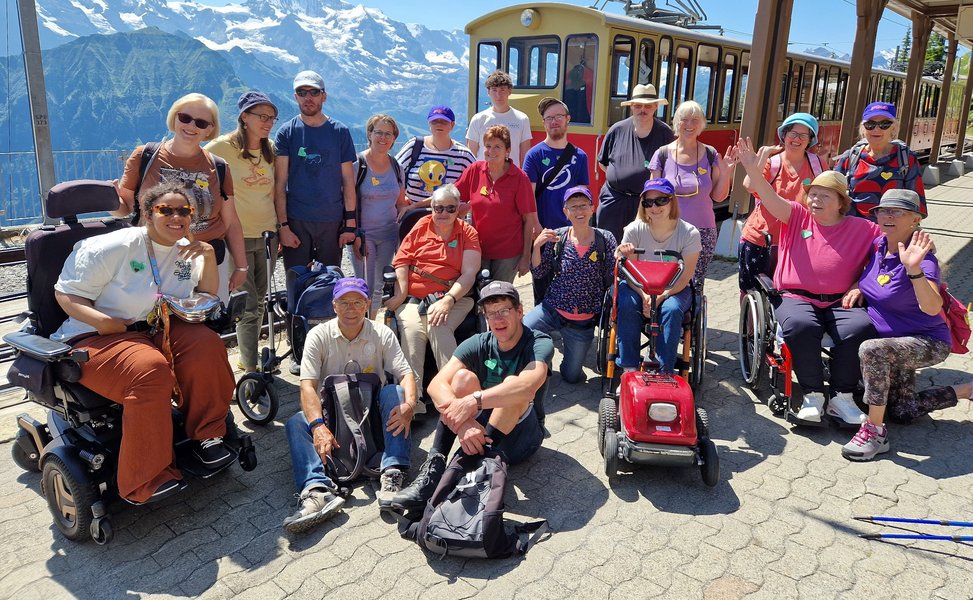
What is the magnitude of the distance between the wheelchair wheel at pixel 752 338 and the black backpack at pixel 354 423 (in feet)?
8.00

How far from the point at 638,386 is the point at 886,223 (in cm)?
178

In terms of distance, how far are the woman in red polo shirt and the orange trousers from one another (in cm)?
218

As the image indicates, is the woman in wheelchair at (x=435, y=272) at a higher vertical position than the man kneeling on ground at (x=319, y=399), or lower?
higher

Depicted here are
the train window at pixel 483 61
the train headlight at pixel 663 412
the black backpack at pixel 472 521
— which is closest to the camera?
the black backpack at pixel 472 521

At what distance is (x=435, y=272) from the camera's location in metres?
4.38

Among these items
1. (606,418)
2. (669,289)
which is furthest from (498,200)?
(606,418)

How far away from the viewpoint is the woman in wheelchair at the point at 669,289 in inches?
157

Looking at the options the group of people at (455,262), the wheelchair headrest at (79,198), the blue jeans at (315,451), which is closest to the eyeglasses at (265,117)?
the group of people at (455,262)

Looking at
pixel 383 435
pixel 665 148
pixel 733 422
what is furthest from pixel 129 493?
pixel 665 148

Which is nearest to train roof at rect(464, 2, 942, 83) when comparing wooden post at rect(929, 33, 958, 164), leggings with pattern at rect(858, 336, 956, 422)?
leggings with pattern at rect(858, 336, 956, 422)

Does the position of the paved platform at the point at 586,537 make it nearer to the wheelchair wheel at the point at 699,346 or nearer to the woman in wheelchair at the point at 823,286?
the woman in wheelchair at the point at 823,286

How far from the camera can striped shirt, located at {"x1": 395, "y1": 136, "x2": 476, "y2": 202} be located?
16.8 ft

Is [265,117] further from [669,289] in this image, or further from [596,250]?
[669,289]

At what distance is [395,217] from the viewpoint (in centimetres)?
500
